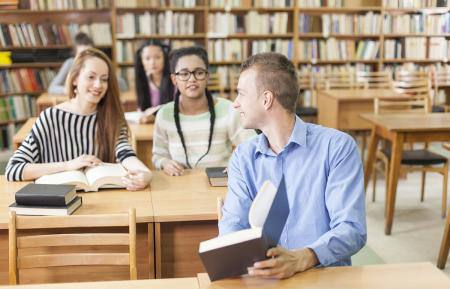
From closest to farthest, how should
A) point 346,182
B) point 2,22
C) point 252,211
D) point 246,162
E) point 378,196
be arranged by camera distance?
point 252,211 < point 346,182 < point 246,162 < point 378,196 < point 2,22

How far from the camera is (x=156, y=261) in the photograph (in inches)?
82.6

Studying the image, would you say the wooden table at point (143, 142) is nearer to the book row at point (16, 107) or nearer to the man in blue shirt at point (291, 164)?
the man in blue shirt at point (291, 164)

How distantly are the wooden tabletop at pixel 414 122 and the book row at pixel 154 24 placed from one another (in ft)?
10.4

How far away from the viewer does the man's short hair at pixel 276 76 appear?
5.44 feet

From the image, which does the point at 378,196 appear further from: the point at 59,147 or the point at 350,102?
the point at 59,147

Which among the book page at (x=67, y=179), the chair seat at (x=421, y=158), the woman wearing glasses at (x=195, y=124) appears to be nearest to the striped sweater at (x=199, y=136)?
the woman wearing glasses at (x=195, y=124)

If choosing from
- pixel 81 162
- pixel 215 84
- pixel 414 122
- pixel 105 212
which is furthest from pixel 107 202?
pixel 215 84

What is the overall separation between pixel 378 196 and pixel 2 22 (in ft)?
14.7

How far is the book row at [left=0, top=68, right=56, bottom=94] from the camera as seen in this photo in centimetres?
632

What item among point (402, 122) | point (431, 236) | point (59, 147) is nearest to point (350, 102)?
point (402, 122)

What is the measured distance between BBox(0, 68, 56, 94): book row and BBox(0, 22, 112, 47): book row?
29 centimetres

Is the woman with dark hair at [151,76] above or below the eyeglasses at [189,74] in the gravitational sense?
below

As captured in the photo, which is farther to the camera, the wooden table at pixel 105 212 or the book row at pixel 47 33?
the book row at pixel 47 33

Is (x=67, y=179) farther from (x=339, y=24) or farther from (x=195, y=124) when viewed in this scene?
(x=339, y=24)
